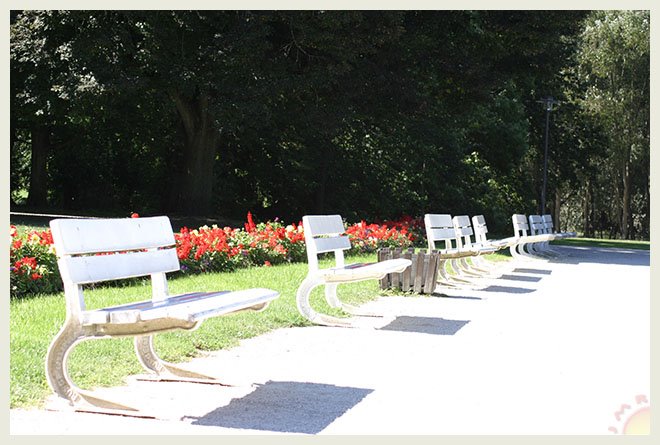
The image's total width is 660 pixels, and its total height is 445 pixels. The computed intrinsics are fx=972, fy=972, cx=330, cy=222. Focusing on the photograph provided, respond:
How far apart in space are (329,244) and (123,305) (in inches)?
169

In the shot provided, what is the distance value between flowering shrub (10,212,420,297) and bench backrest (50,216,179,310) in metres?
2.74

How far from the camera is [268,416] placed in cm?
555

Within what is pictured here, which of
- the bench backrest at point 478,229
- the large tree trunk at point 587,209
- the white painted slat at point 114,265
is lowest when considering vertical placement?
the large tree trunk at point 587,209

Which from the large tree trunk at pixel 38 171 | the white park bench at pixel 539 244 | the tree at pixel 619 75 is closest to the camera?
the white park bench at pixel 539 244

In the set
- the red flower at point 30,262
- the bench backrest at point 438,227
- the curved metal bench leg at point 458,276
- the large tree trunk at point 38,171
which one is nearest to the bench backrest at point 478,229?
the curved metal bench leg at point 458,276

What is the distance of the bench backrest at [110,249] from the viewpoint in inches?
230

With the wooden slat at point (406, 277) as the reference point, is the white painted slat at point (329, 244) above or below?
above

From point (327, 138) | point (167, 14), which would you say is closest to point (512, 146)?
point (327, 138)

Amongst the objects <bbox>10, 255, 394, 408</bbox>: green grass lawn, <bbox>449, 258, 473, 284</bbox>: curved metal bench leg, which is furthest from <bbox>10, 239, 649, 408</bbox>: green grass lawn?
<bbox>449, 258, 473, 284</bbox>: curved metal bench leg

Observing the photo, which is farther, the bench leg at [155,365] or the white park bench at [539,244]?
the white park bench at [539,244]

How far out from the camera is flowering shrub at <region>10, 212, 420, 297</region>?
1090 cm

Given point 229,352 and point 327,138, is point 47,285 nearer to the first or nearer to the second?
point 229,352

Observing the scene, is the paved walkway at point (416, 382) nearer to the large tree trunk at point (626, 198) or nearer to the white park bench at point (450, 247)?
the white park bench at point (450, 247)

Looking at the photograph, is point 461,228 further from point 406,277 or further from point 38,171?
point 38,171
